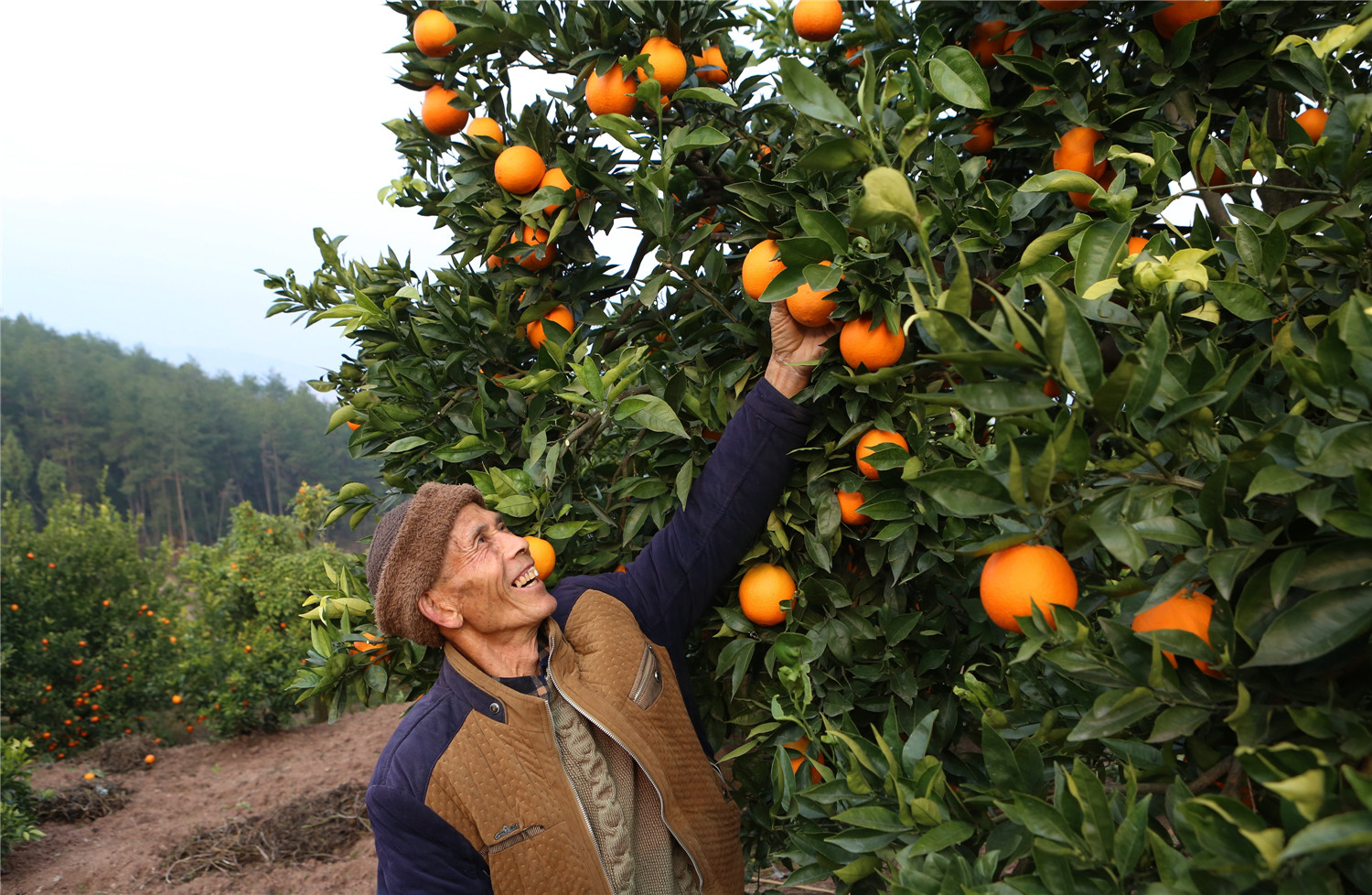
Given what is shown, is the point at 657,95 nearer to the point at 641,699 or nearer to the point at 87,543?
the point at 641,699

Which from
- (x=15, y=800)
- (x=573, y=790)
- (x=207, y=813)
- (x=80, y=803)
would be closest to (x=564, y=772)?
(x=573, y=790)

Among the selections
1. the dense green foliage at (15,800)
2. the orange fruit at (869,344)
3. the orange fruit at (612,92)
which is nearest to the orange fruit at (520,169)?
the orange fruit at (612,92)

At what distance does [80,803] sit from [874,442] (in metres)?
6.36

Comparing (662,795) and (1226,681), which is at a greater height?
(1226,681)

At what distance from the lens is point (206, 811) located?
541cm

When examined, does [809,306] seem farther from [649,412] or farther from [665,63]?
[665,63]

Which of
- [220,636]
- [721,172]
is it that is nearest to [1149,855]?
[721,172]

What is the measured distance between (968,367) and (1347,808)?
0.40m

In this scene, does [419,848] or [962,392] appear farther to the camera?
[419,848]

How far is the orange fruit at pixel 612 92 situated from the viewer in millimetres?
1559

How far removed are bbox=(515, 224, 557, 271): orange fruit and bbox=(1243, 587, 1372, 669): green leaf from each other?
54.5 inches

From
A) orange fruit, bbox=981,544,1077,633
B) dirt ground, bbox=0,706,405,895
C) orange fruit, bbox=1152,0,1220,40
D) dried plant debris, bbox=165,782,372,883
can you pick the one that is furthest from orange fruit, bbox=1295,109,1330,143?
dried plant debris, bbox=165,782,372,883

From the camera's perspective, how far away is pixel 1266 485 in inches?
25.1

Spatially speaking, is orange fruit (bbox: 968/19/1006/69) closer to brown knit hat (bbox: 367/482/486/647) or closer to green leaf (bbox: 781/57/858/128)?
green leaf (bbox: 781/57/858/128)
